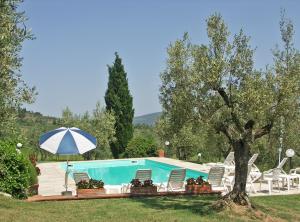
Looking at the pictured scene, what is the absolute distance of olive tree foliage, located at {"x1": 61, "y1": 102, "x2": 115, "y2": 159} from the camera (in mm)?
34812

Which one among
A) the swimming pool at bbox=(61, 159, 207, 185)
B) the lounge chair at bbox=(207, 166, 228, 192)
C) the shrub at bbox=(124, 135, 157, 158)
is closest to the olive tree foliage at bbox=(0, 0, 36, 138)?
the lounge chair at bbox=(207, 166, 228, 192)

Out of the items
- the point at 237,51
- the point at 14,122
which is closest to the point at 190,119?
the point at 237,51

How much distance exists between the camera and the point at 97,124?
3519 cm

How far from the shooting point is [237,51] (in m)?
11.2

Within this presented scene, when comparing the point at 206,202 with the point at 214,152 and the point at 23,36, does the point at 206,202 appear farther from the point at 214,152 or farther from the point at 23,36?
the point at 214,152

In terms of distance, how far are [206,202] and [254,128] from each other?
2.90m

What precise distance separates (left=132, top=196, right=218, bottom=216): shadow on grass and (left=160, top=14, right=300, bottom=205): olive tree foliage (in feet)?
2.55

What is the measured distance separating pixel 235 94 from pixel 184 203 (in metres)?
3.85

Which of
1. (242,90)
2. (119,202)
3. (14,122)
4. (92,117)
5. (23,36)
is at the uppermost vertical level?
(92,117)

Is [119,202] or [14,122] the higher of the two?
[14,122]

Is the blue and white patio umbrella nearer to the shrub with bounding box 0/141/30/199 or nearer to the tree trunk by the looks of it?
the shrub with bounding box 0/141/30/199

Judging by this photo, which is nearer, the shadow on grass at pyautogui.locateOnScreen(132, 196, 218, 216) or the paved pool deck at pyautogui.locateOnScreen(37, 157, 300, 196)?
the shadow on grass at pyautogui.locateOnScreen(132, 196, 218, 216)

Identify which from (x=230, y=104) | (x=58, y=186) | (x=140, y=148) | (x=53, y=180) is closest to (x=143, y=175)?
(x=58, y=186)

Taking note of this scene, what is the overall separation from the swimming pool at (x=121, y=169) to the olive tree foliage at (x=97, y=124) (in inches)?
170
